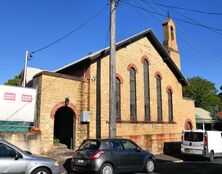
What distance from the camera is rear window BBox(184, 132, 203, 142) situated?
64.1ft

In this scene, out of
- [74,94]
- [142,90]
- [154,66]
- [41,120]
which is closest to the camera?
[41,120]

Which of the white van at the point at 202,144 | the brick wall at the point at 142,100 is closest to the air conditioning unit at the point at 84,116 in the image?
the brick wall at the point at 142,100

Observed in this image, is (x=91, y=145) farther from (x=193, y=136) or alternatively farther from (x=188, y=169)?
(x=193, y=136)

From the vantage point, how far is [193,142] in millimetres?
19594

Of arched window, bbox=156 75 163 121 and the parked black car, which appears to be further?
arched window, bbox=156 75 163 121

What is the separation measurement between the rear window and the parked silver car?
510 inches

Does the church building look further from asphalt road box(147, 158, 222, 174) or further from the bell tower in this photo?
the bell tower

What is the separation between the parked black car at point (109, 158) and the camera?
1113 cm

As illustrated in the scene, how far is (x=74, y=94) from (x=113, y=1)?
6001mm

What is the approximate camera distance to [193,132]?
2002 centimetres

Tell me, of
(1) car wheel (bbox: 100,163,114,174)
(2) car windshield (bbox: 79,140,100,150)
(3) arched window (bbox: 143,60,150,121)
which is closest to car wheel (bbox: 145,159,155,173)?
(1) car wheel (bbox: 100,163,114,174)

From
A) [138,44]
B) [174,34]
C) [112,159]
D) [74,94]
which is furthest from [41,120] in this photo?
[174,34]

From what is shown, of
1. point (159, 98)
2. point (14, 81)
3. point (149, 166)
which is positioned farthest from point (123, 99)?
point (14, 81)

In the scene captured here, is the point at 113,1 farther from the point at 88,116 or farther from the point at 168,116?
the point at 168,116
